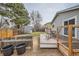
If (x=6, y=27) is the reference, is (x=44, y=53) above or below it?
below

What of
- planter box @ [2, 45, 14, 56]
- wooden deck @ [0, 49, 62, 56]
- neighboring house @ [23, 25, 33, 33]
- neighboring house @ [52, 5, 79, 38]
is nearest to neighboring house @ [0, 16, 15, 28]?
neighboring house @ [23, 25, 33, 33]

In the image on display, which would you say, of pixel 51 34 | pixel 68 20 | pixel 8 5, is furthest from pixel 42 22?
pixel 8 5

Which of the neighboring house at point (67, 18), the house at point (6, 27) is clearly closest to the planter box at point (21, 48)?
the house at point (6, 27)

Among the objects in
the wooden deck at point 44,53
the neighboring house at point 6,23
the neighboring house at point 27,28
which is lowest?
the wooden deck at point 44,53

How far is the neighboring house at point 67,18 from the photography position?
8.93ft

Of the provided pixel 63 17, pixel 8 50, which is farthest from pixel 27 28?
pixel 63 17

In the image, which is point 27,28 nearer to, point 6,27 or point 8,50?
point 6,27

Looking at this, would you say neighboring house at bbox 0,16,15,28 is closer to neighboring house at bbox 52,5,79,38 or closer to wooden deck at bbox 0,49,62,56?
wooden deck at bbox 0,49,62,56

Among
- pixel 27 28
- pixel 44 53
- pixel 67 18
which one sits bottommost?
pixel 44 53

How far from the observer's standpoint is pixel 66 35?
9.09ft

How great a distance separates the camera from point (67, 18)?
2.77 m

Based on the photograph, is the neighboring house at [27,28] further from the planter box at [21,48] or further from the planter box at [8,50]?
the planter box at [8,50]

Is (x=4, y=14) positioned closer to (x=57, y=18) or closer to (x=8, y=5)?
(x=8, y=5)

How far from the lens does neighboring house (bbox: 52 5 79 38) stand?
2.72 meters
